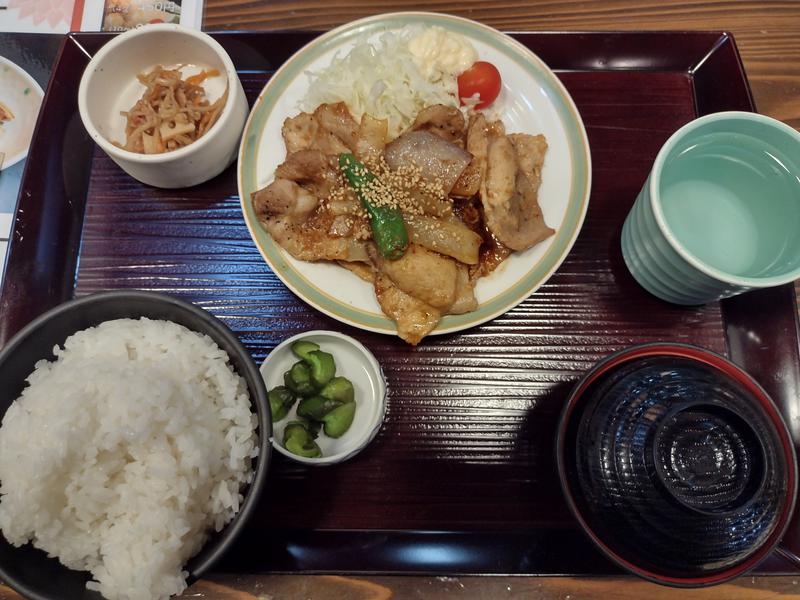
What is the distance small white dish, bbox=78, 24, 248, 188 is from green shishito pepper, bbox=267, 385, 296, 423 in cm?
105

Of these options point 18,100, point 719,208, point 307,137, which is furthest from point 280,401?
point 18,100

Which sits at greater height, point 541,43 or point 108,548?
point 541,43

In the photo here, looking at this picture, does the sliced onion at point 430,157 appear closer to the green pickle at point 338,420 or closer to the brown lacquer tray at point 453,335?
the brown lacquer tray at point 453,335

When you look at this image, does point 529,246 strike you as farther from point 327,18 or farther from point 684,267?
point 327,18

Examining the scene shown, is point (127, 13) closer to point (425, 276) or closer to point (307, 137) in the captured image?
point (307, 137)

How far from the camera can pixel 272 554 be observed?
6.64 feet

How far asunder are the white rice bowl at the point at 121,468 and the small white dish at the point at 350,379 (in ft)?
1.32

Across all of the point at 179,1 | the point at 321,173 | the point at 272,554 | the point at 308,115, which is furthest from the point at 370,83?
the point at 272,554

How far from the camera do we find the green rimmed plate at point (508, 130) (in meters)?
2.19

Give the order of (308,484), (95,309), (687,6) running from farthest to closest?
(687,6) < (308,484) < (95,309)

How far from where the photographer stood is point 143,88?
8.20 ft

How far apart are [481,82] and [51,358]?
201 cm

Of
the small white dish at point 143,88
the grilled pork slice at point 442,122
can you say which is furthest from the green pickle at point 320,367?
Result: the grilled pork slice at point 442,122

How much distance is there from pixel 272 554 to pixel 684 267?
1.89 m
